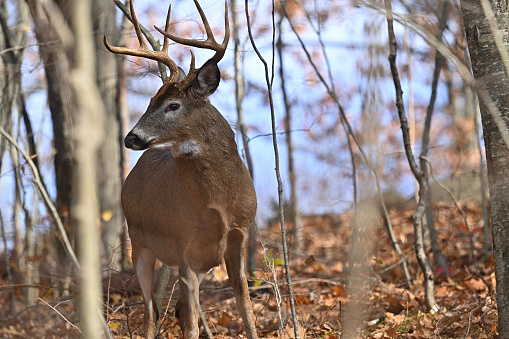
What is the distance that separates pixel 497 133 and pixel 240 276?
2.02m

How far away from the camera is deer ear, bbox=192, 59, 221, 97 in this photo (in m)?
4.05

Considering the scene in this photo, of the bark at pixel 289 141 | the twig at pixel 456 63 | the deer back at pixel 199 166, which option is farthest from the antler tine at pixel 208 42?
the bark at pixel 289 141

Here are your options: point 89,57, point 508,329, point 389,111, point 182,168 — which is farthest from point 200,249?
point 389,111

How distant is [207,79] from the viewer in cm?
408

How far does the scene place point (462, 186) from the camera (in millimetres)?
10031

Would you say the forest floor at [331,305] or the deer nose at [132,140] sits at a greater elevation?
the deer nose at [132,140]

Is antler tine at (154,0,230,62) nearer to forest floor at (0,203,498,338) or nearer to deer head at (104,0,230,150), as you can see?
deer head at (104,0,230,150)

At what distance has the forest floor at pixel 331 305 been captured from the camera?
4152 mm

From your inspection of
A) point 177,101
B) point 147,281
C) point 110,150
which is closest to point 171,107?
point 177,101

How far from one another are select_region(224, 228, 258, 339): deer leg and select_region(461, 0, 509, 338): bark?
1.69 metres

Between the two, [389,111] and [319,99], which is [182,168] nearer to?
[319,99]

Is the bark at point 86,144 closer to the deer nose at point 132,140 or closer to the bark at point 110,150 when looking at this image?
the deer nose at point 132,140

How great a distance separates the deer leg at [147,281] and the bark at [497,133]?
8.66 ft

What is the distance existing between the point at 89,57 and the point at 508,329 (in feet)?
9.44
